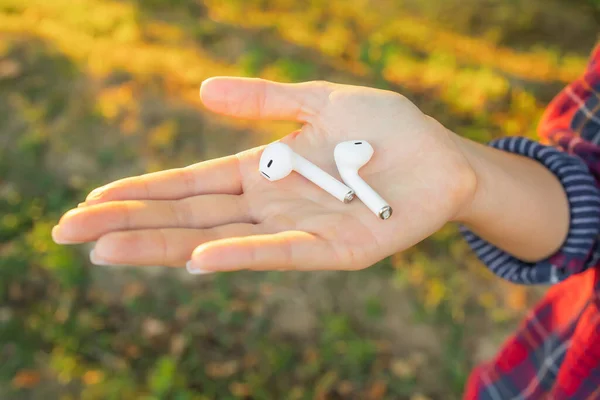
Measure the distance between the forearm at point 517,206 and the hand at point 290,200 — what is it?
6 centimetres

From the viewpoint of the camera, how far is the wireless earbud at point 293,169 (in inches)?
59.0

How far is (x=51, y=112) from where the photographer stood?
3594 millimetres

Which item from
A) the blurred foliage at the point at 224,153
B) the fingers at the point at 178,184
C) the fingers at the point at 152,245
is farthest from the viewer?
the blurred foliage at the point at 224,153

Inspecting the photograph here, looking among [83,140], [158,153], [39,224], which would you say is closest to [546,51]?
[158,153]

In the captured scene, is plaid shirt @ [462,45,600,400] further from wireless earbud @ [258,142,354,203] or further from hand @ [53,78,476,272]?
wireless earbud @ [258,142,354,203]

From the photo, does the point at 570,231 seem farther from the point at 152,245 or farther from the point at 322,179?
the point at 152,245

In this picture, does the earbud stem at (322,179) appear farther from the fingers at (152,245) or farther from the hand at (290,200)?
the fingers at (152,245)

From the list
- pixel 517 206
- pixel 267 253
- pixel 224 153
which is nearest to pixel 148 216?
pixel 267 253

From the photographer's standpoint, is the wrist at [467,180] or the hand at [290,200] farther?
the wrist at [467,180]

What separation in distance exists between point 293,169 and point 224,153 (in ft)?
5.92

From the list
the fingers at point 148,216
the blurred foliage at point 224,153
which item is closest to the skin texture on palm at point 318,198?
the fingers at point 148,216

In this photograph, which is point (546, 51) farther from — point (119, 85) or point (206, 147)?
point (119, 85)

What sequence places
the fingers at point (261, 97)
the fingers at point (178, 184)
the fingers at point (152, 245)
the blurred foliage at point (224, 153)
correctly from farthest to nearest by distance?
the blurred foliage at point (224, 153)
the fingers at point (261, 97)
the fingers at point (178, 184)
the fingers at point (152, 245)

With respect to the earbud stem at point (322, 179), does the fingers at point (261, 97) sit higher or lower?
higher
